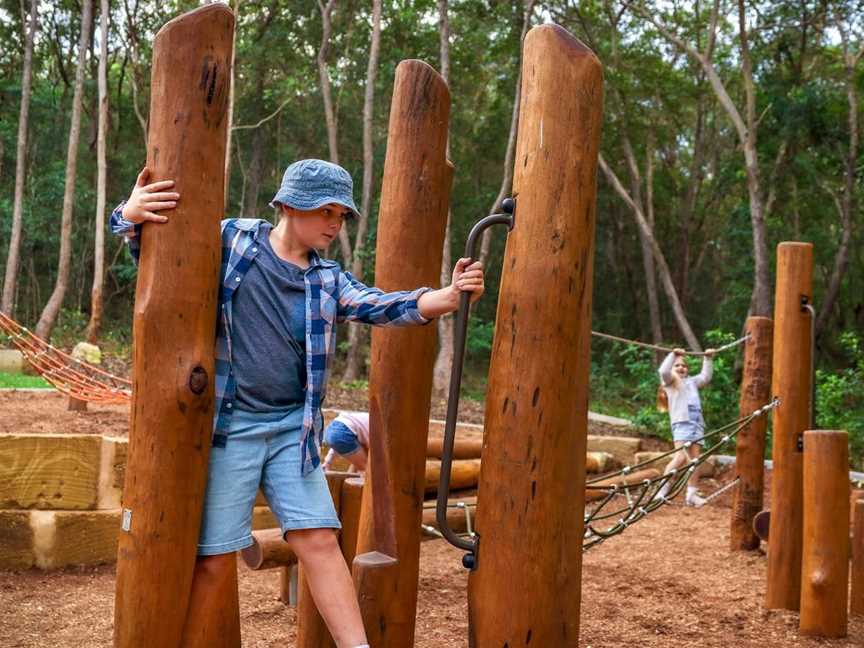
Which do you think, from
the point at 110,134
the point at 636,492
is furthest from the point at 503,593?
the point at 110,134

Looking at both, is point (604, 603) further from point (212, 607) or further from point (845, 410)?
point (845, 410)

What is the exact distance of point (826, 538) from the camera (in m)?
4.84

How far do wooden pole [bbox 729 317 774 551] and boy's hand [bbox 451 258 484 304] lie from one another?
4757 millimetres

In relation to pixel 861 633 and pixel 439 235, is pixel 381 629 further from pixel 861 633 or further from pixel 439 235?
pixel 861 633

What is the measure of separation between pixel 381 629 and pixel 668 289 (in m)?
15.6

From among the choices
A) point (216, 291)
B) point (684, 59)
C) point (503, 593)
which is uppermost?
point (684, 59)

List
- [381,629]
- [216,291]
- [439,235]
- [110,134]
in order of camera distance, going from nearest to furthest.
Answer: [216,291], [381,629], [439,235], [110,134]

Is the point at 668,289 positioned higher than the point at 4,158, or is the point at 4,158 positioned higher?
the point at 4,158

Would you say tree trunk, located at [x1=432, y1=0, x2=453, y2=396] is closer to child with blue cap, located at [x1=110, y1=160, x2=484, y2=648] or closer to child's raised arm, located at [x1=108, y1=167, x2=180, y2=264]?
child with blue cap, located at [x1=110, y1=160, x2=484, y2=648]

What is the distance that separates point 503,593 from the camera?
254cm

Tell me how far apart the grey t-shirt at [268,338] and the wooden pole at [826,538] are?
3164 mm

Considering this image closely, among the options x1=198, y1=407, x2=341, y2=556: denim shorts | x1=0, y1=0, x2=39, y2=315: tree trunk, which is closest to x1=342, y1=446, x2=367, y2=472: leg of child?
x1=198, y1=407, x2=341, y2=556: denim shorts

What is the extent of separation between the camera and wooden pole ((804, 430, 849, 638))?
4.78 m

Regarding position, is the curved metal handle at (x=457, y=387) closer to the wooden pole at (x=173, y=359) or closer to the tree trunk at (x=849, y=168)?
the wooden pole at (x=173, y=359)
